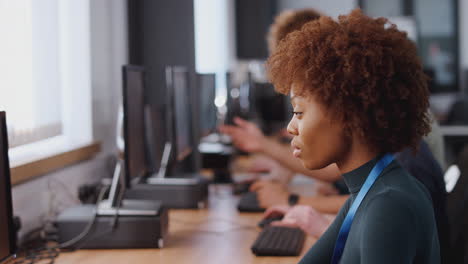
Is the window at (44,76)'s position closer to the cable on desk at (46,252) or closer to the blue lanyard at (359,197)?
the cable on desk at (46,252)

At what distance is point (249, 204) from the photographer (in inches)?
108

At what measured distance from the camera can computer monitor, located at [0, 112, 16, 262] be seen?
1.42 meters

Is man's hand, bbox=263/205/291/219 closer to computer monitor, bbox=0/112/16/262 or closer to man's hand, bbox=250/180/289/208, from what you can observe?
man's hand, bbox=250/180/289/208

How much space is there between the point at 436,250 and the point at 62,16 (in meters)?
2.11

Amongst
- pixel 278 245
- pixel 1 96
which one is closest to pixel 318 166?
pixel 278 245

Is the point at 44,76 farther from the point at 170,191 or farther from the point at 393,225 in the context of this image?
the point at 393,225

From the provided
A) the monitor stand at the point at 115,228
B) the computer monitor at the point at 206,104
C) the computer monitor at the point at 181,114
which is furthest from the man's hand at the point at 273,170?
the monitor stand at the point at 115,228

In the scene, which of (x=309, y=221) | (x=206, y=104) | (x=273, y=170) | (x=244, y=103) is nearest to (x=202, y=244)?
(x=309, y=221)

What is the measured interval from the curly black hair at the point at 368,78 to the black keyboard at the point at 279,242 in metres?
0.90

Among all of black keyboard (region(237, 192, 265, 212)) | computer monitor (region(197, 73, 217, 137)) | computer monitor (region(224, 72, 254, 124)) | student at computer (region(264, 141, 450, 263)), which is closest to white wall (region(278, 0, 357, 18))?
computer monitor (region(224, 72, 254, 124))

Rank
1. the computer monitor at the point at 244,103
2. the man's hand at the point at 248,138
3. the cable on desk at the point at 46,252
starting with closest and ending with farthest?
the cable on desk at the point at 46,252 → the man's hand at the point at 248,138 → the computer monitor at the point at 244,103

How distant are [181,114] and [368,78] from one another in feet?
6.17

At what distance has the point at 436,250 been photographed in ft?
3.70

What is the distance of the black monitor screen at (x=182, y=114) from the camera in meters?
2.78
